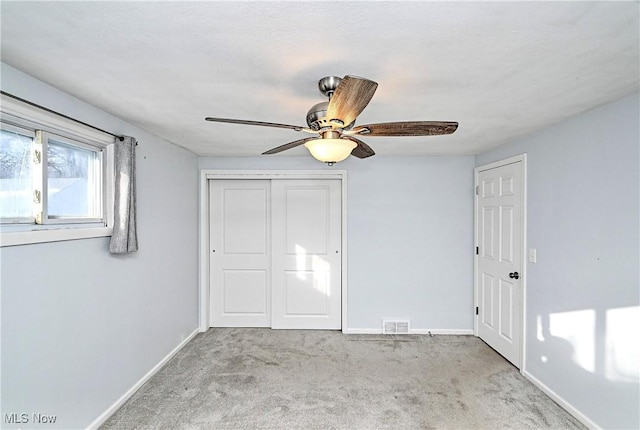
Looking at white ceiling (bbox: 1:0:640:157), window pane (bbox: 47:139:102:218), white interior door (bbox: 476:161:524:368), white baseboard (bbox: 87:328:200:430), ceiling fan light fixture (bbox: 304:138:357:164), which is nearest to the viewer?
white ceiling (bbox: 1:0:640:157)

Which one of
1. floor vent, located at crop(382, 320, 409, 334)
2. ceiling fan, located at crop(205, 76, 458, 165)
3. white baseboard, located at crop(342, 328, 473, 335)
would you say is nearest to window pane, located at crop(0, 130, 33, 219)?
ceiling fan, located at crop(205, 76, 458, 165)

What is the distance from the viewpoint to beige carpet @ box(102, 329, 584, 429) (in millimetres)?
2203

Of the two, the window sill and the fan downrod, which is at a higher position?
the fan downrod

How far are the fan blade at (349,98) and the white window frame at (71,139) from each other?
1.62 metres

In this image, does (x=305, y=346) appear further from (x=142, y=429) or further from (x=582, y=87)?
(x=582, y=87)

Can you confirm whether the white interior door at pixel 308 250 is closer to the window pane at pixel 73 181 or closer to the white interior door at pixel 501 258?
the white interior door at pixel 501 258

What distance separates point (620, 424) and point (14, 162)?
3875 millimetres

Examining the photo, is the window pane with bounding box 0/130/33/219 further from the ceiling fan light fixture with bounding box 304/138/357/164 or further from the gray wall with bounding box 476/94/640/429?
the gray wall with bounding box 476/94/640/429

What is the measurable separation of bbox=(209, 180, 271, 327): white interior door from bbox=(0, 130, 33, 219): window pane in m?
2.34

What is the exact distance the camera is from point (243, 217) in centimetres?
406

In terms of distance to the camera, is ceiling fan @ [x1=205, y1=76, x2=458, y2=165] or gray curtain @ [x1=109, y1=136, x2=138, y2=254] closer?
ceiling fan @ [x1=205, y1=76, x2=458, y2=165]

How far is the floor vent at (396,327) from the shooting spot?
3.84 m

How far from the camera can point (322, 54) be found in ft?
4.54

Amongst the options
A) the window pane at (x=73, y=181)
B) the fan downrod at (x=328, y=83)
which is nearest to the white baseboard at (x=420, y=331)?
the window pane at (x=73, y=181)
